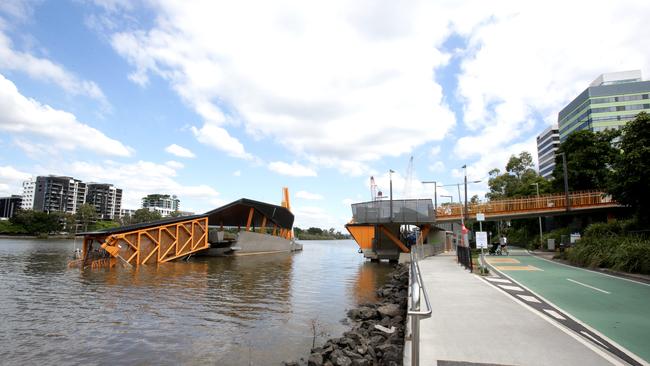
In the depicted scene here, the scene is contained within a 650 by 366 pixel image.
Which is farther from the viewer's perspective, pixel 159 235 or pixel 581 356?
Result: pixel 159 235

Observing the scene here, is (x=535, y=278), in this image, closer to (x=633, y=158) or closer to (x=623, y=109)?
(x=633, y=158)

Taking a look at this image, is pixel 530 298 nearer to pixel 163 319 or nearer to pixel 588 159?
pixel 163 319

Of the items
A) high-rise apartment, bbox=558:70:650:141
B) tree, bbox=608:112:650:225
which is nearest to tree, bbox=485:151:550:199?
high-rise apartment, bbox=558:70:650:141

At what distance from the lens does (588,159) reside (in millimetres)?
39500

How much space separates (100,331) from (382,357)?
7.52 metres

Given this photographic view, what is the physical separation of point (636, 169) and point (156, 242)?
108 feet

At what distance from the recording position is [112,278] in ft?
68.3

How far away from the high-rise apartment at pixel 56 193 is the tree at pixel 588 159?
528 feet

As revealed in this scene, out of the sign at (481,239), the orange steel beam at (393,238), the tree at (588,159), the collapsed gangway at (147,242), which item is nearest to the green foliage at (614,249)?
the sign at (481,239)

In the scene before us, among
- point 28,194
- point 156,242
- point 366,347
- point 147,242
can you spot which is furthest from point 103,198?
point 366,347

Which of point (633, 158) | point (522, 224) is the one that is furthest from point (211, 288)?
point (522, 224)

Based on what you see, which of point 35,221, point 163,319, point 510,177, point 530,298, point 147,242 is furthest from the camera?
point 35,221

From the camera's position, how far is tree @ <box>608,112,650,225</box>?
1712cm

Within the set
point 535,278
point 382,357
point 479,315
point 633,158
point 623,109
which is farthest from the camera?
point 623,109
